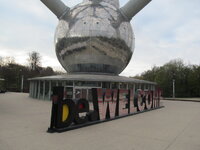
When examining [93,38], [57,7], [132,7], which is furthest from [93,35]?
[132,7]

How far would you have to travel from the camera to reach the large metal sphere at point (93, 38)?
23047 mm

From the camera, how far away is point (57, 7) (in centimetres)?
2459

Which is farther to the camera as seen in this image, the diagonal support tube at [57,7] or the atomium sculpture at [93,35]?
the diagonal support tube at [57,7]

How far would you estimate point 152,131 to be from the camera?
7875 millimetres

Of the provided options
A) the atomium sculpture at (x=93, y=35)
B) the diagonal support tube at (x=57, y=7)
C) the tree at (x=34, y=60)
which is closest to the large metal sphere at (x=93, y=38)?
the atomium sculpture at (x=93, y=35)

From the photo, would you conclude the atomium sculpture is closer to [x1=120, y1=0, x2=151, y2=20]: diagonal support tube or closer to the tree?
[x1=120, y1=0, x2=151, y2=20]: diagonal support tube

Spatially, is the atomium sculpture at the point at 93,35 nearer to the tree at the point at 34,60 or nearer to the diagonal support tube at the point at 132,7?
the diagonal support tube at the point at 132,7

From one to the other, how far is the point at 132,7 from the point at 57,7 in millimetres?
9754

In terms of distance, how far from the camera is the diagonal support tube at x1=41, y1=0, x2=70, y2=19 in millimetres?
23969

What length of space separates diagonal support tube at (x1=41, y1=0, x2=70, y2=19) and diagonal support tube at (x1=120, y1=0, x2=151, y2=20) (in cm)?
769

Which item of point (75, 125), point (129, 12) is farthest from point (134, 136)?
point (129, 12)

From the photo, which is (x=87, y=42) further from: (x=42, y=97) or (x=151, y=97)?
(x=151, y=97)

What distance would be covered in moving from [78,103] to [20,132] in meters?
2.68

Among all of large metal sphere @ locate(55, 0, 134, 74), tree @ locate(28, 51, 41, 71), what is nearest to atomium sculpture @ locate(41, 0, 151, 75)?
large metal sphere @ locate(55, 0, 134, 74)
